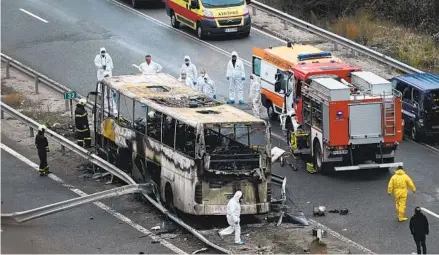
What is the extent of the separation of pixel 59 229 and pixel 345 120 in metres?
7.58

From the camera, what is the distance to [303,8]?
154 ft

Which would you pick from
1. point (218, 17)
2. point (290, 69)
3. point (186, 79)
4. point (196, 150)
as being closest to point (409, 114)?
point (290, 69)

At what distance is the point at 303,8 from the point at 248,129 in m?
20.6

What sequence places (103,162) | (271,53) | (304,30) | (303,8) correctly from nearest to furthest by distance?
(103,162) < (271,53) < (304,30) < (303,8)

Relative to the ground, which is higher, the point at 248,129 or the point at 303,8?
the point at 248,129

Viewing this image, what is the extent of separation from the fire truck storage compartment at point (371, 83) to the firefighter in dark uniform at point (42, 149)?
7748mm

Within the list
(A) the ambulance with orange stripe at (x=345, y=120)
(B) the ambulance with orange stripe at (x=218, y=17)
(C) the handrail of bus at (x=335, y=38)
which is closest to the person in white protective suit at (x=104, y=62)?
(B) the ambulance with orange stripe at (x=218, y=17)

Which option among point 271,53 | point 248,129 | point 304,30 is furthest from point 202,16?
point 248,129

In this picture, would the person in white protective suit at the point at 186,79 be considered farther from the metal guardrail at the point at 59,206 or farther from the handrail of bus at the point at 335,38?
the metal guardrail at the point at 59,206

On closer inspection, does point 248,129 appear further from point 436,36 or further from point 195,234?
point 436,36

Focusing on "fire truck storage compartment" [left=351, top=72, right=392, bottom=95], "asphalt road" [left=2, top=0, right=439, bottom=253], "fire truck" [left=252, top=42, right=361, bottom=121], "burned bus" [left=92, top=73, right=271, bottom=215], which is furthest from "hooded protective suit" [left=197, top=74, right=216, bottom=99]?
"burned bus" [left=92, top=73, right=271, bottom=215]

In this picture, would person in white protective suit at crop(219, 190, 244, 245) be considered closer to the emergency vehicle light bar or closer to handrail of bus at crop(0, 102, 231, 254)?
handrail of bus at crop(0, 102, 231, 254)

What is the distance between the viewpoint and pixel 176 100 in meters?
29.0

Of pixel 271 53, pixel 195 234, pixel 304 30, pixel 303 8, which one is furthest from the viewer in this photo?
pixel 303 8
